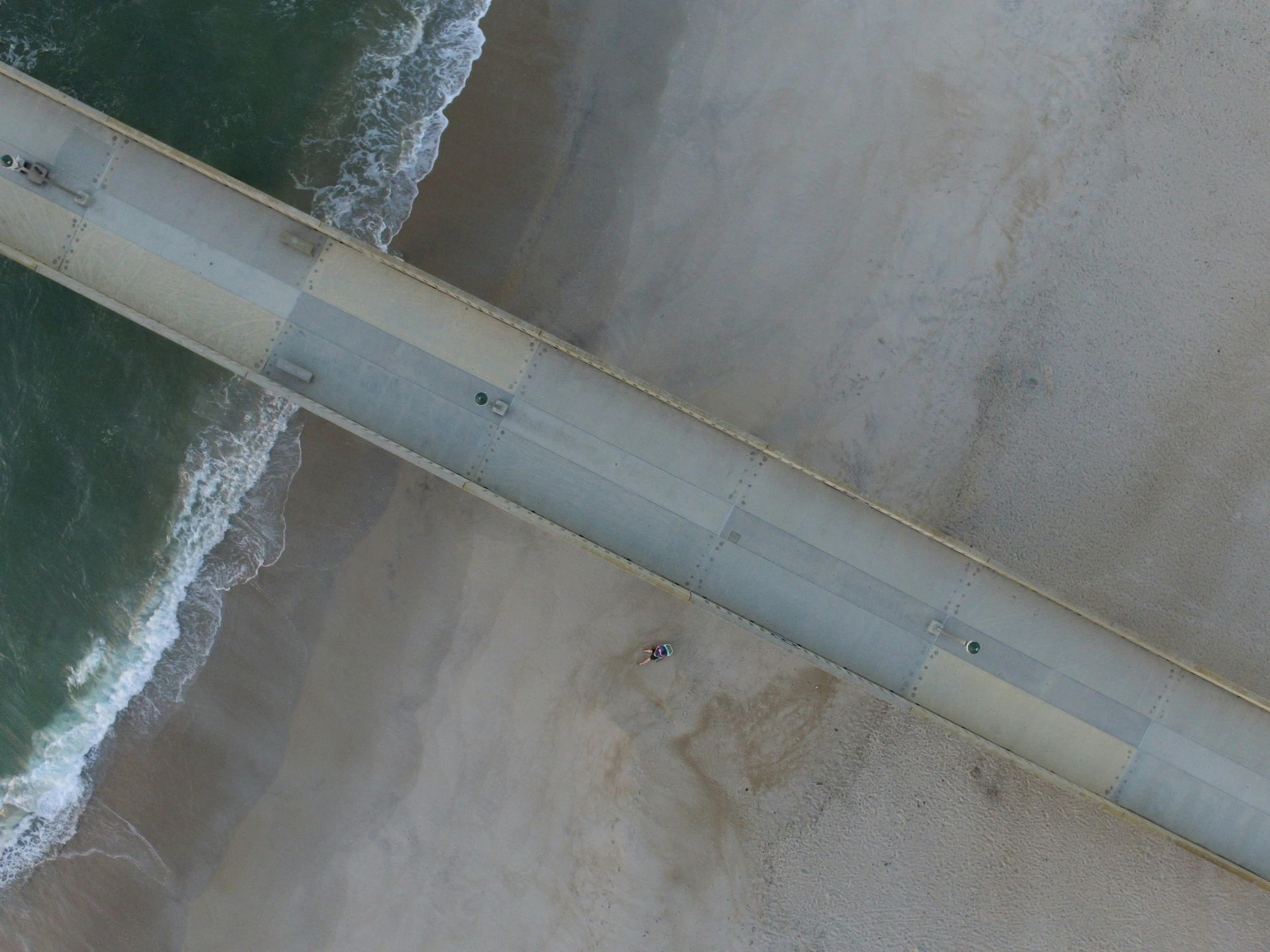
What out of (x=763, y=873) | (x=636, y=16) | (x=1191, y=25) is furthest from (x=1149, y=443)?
(x=636, y=16)

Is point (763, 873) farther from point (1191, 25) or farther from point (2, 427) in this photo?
point (1191, 25)

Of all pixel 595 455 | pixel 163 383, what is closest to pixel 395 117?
pixel 163 383

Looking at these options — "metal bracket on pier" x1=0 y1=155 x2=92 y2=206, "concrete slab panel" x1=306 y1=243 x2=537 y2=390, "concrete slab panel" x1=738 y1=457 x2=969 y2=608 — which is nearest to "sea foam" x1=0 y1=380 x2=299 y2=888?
"metal bracket on pier" x1=0 y1=155 x2=92 y2=206

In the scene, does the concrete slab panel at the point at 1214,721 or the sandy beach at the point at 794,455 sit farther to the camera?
the sandy beach at the point at 794,455

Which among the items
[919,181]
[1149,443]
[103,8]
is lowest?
[103,8]

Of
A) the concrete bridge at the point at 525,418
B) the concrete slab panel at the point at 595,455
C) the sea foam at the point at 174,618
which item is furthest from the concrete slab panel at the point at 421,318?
the sea foam at the point at 174,618

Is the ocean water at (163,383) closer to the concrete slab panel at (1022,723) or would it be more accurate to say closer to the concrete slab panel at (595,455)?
the concrete slab panel at (595,455)
